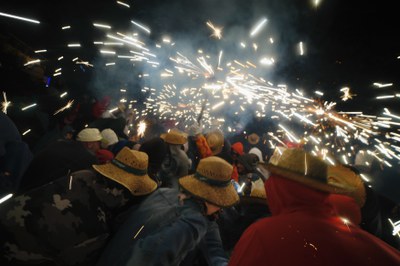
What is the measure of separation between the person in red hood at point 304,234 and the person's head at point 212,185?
390 millimetres

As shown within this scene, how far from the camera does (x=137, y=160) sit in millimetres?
2301

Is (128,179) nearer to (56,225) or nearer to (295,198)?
(56,225)

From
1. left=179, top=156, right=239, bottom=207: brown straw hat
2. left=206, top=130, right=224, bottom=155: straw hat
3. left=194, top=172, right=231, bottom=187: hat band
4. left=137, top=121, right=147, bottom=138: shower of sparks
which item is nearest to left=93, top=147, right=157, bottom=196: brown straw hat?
left=179, top=156, right=239, bottom=207: brown straw hat

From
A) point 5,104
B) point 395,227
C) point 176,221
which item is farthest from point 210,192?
point 5,104

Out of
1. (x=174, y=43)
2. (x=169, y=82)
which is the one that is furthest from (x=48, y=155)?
(x=169, y=82)

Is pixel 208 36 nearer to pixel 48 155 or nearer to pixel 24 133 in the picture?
pixel 24 133

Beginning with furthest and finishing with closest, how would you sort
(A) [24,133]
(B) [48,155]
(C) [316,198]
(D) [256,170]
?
(A) [24,133] < (D) [256,170] < (B) [48,155] < (C) [316,198]

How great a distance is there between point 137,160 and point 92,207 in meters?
0.54

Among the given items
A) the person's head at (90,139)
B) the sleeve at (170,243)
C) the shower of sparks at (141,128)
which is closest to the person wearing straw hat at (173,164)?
the person's head at (90,139)

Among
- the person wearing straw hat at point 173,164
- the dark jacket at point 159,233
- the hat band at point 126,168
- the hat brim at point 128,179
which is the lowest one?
the person wearing straw hat at point 173,164

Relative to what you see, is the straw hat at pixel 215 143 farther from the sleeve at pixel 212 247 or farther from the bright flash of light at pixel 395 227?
the sleeve at pixel 212 247

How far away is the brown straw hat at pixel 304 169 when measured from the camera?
74.8 inches

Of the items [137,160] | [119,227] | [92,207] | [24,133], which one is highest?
[137,160]

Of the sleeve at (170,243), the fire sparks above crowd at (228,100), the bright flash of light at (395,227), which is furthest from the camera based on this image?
the fire sparks above crowd at (228,100)
